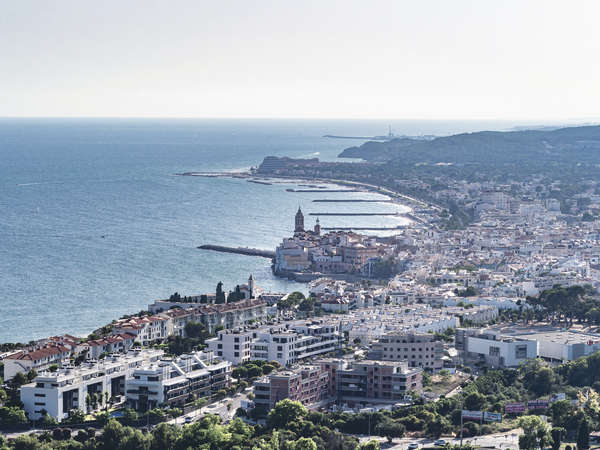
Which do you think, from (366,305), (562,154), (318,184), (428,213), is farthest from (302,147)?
(366,305)

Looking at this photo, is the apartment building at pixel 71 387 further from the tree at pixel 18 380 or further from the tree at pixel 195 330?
the tree at pixel 195 330

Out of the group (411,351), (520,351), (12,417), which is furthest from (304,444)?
(520,351)

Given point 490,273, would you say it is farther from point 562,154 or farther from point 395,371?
point 562,154

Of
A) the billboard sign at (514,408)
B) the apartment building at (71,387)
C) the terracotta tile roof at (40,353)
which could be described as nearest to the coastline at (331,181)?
the terracotta tile roof at (40,353)

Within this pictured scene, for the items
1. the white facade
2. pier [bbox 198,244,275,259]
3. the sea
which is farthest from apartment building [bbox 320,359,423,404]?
pier [bbox 198,244,275,259]

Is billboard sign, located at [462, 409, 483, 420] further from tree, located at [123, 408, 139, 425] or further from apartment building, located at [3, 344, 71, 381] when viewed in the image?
apartment building, located at [3, 344, 71, 381]

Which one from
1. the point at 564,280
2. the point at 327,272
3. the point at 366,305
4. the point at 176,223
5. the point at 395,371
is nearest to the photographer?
the point at 395,371
